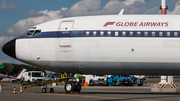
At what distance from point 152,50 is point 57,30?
7.44 metres

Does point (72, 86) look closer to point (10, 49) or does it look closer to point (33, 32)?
point (33, 32)

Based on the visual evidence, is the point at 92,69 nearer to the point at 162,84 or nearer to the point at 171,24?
the point at 171,24

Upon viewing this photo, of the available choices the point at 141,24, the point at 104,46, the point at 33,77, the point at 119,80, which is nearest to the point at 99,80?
the point at 119,80

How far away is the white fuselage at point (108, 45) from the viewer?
20375mm

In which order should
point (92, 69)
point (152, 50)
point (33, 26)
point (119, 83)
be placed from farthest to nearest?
point (119, 83) < point (33, 26) < point (92, 69) < point (152, 50)

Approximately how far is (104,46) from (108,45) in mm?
307

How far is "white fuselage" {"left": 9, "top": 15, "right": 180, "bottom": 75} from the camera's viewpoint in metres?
20.4

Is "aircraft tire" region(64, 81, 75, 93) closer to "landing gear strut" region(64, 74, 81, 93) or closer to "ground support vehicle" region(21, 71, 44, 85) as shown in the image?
"landing gear strut" region(64, 74, 81, 93)

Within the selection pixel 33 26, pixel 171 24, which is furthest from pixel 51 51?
pixel 171 24

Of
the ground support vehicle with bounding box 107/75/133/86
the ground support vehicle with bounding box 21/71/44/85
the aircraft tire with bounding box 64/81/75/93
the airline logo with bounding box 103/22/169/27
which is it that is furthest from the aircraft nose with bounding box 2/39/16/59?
the ground support vehicle with bounding box 21/71/44/85

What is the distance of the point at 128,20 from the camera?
69.8ft

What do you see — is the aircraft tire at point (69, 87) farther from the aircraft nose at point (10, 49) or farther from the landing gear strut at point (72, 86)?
the aircraft nose at point (10, 49)

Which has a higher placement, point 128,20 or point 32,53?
point 128,20

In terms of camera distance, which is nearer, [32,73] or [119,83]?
[119,83]
